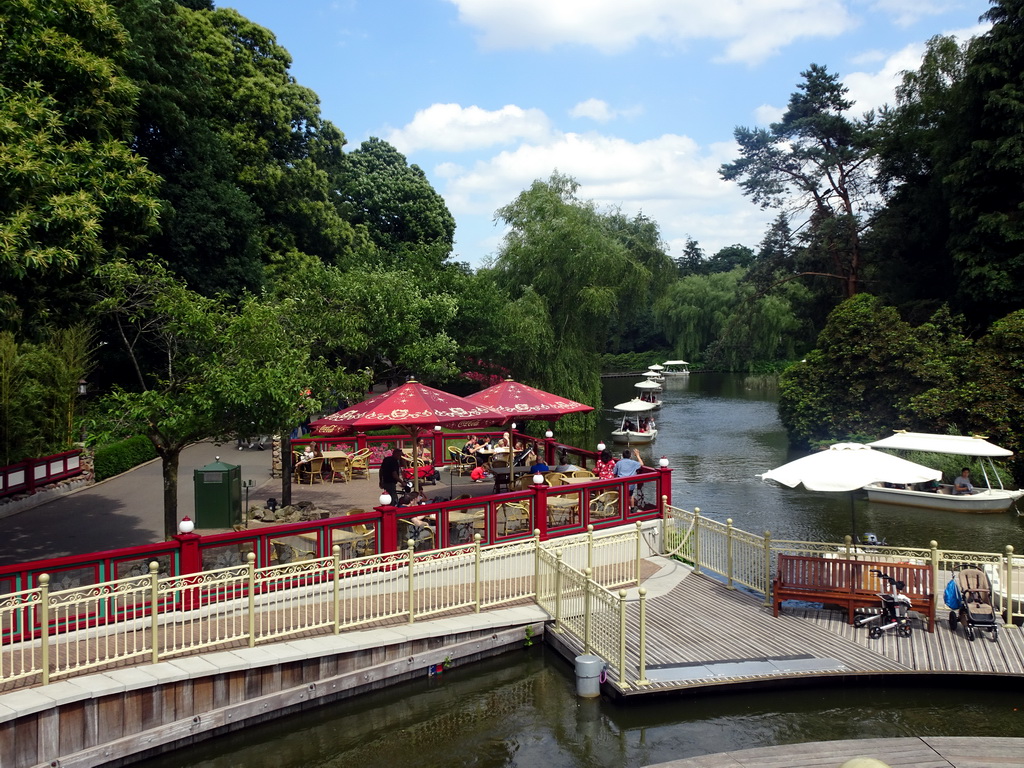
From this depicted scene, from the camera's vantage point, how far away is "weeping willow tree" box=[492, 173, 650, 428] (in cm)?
3475

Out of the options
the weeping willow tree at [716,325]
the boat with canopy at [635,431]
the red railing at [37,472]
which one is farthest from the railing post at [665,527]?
the weeping willow tree at [716,325]

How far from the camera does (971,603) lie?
1116cm

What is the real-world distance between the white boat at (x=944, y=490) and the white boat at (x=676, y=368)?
5031cm

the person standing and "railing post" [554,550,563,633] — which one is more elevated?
the person standing

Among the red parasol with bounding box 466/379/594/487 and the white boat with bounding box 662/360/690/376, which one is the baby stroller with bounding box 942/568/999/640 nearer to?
the red parasol with bounding box 466/379/594/487

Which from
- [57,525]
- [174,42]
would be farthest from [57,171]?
[174,42]

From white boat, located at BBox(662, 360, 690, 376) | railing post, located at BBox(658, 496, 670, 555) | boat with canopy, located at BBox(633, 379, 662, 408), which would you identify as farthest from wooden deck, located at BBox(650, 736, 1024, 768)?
white boat, located at BBox(662, 360, 690, 376)

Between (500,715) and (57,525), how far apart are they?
1092 centimetres

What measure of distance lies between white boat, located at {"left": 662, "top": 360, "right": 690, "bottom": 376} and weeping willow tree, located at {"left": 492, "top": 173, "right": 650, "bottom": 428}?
38.0m

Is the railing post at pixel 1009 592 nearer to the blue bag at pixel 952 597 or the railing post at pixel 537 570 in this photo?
the blue bag at pixel 952 597

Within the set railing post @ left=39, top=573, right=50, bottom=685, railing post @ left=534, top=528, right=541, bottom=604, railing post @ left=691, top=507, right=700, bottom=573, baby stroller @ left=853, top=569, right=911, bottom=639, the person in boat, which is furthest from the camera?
the person in boat

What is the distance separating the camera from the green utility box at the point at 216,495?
14.9 metres

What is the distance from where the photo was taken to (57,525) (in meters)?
16.1

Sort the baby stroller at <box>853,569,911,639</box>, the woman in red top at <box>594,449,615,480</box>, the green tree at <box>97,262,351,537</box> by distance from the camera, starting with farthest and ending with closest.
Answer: the woman in red top at <box>594,449,615,480</box> < the green tree at <box>97,262,351,537</box> < the baby stroller at <box>853,569,911,639</box>
